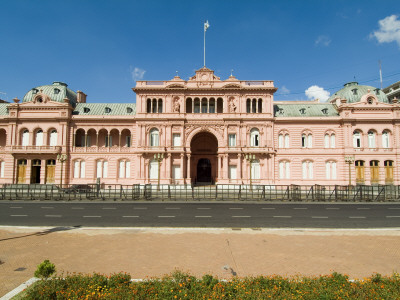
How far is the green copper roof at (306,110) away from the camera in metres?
41.7

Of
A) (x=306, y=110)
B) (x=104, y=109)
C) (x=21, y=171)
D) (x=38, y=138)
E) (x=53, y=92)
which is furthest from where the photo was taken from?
(x=104, y=109)

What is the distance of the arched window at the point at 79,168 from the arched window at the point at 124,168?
21.0ft

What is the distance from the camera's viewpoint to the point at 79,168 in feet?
133

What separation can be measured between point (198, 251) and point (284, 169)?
110 feet

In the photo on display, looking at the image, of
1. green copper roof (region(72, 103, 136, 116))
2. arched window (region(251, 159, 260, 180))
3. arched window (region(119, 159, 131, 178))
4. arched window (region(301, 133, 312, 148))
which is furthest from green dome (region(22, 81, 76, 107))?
arched window (region(301, 133, 312, 148))

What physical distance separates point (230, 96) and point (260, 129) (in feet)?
25.0

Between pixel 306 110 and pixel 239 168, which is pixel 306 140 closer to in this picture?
pixel 306 110

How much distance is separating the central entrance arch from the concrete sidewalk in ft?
105

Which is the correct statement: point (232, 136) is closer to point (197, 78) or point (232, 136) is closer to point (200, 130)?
point (200, 130)

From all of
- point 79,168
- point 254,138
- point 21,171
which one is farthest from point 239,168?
point 21,171

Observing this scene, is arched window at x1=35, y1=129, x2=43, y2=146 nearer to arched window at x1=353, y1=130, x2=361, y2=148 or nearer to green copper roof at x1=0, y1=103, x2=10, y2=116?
green copper roof at x1=0, y1=103, x2=10, y2=116

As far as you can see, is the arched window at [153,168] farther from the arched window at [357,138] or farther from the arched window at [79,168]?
the arched window at [357,138]

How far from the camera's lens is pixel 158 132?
39.9 metres

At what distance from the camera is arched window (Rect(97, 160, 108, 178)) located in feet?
133
